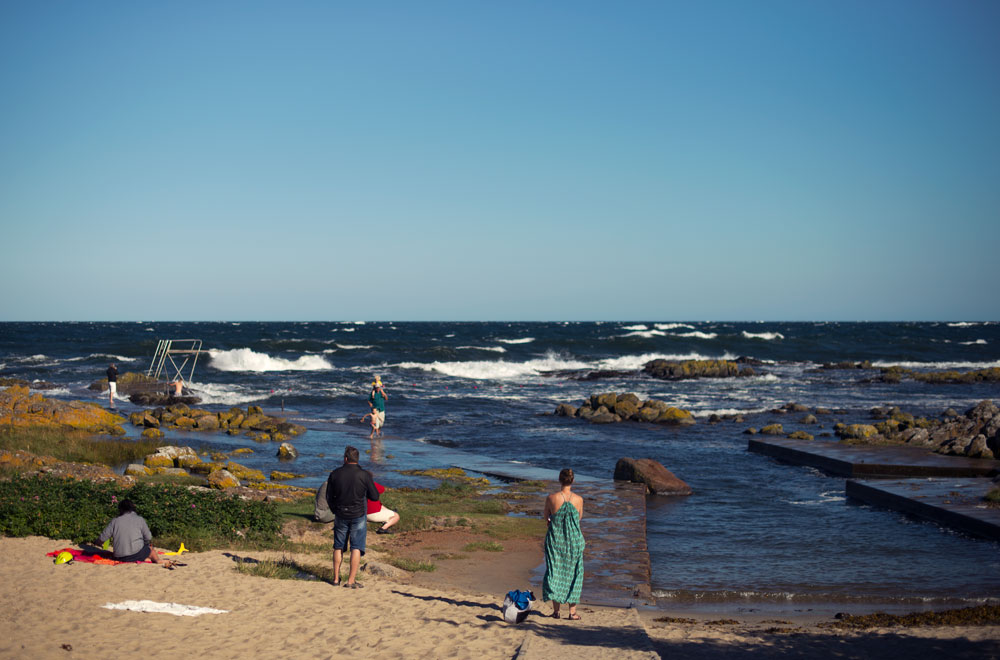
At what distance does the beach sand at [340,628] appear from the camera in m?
7.50

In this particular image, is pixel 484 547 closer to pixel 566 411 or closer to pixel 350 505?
pixel 350 505

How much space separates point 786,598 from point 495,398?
28.8 metres

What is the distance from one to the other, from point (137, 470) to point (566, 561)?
11023 mm

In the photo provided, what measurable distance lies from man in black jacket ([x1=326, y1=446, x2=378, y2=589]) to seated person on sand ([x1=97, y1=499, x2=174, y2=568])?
2.31m

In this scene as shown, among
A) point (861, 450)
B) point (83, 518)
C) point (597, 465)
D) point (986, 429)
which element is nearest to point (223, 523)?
point (83, 518)

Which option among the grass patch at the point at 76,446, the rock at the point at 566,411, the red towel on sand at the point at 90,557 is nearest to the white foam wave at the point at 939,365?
the rock at the point at 566,411

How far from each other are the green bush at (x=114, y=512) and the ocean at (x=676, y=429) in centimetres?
532

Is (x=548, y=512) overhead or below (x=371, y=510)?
overhead

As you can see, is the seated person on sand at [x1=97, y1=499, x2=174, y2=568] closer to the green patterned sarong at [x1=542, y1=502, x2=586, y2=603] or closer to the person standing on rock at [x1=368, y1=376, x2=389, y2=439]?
the green patterned sarong at [x1=542, y1=502, x2=586, y2=603]

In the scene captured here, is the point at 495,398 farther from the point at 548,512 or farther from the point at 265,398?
the point at 548,512

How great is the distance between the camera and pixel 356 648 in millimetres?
7629

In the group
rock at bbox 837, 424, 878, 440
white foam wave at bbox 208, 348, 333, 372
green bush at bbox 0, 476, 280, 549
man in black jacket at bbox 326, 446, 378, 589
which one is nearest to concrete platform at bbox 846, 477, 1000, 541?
rock at bbox 837, 424, 878, 440

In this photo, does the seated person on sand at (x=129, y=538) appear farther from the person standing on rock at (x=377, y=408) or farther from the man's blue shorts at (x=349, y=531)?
the person standing on rock at (x=377, y=408)

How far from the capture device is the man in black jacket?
9.45 metres
